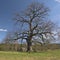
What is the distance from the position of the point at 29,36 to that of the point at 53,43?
531 cm

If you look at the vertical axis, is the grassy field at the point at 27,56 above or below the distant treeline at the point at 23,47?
below

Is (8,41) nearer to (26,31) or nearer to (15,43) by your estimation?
(15,43)

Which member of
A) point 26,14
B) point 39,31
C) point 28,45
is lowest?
point 28,45

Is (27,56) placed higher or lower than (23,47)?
lower

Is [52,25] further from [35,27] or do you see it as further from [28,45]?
[28,45]

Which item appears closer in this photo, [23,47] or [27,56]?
[27,56]

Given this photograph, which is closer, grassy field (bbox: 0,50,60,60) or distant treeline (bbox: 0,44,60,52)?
grassy field (bbox: 0,50,60,60)

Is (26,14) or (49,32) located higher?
(26,14)

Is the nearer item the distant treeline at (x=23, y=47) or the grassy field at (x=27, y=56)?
the grassy field at (x=27, y=56)

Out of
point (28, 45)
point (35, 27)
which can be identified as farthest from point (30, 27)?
point (28, 45)

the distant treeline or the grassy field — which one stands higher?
the distant treeline

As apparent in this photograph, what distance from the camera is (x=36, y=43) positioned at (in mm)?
43938

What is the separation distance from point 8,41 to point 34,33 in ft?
18.4

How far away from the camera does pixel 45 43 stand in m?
44.2
